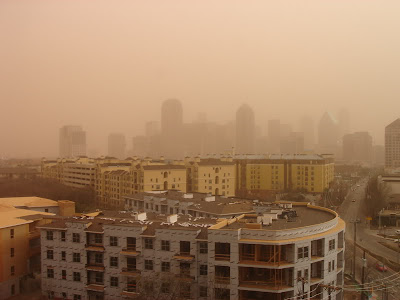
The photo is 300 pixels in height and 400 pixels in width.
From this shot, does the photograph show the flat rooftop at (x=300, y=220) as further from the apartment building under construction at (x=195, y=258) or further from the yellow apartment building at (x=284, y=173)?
the yellow apartment building at (x=284, y=173)

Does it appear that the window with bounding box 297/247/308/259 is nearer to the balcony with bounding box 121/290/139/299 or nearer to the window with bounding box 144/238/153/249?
the window with bounding box 144/238/153/249

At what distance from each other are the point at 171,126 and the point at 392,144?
1764 centimetres

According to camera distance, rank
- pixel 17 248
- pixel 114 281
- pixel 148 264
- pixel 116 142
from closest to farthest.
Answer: pixel 148 264, pixel 114 281, pixel 17 248, pixel 116 142

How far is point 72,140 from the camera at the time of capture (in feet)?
127

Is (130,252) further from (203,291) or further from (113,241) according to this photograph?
(203,291)

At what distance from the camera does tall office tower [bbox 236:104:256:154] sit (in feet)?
124

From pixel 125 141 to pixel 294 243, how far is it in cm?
3403

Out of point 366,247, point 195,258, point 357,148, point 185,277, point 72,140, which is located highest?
point 72,140

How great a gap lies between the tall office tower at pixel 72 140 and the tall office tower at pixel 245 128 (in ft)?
47.5

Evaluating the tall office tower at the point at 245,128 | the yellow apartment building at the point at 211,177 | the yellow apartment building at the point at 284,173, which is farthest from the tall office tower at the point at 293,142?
the yellow apartment building at the point at 211,177

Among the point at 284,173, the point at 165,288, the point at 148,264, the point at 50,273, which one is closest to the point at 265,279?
the point at 165,288

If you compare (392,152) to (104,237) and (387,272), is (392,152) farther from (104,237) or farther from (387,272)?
(104,237)

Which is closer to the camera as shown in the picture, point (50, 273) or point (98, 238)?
point (98, 238)

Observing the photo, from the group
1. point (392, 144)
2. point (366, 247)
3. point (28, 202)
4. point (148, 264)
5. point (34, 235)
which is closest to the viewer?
point (148, 264)
